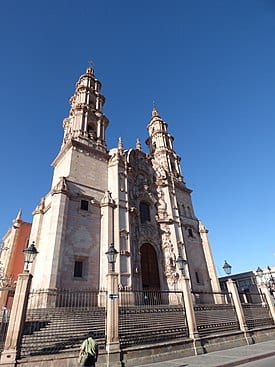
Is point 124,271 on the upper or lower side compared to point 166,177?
lower

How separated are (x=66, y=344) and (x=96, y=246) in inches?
366

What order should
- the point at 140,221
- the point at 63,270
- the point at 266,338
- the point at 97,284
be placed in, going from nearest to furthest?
the point at 266,338
the point at 63,270
the point at 97,284
the point at 140,221

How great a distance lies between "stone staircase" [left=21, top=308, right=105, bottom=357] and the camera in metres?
7.74

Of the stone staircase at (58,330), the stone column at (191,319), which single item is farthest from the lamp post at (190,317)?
the stone staircase at (58,330)

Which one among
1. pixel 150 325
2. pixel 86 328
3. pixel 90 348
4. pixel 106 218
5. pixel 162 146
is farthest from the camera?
pixel 162 146

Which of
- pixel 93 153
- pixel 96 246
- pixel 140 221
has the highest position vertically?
pixel 93 153

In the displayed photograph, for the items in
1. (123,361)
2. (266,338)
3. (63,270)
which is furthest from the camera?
(63,270)

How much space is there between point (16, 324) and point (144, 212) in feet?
53.6

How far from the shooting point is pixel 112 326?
27.3ft

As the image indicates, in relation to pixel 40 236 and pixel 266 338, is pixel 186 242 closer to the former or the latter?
pixel 266 338

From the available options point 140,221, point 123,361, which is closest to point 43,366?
point 123,361

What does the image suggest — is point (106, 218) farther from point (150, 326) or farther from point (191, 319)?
point (191, 319)

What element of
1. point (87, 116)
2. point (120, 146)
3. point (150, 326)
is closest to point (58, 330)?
point (150, 326)

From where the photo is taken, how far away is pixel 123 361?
7.72 metres
